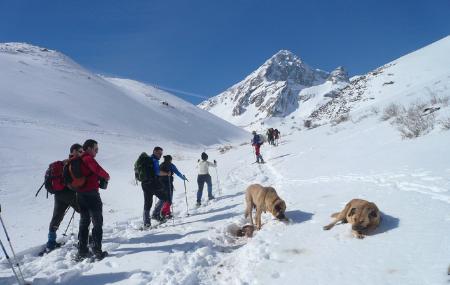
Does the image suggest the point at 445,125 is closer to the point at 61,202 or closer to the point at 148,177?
the point at 148,177

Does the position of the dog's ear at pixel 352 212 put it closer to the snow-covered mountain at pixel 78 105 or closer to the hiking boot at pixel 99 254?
the hiking boot at pixel 99 254

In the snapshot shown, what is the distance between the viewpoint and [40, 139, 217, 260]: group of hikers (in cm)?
647

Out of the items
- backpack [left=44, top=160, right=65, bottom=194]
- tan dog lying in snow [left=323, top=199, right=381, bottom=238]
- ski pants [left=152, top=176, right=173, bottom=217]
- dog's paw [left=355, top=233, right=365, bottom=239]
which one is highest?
backpack [left=44, top=160, right=65, bottom=194]

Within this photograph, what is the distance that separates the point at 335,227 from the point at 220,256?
210cm

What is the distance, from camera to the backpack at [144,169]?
9.09 m

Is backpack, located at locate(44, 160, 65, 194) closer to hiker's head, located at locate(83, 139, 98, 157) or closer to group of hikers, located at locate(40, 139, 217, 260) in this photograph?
group of hikers, located at locate(40, 139, 217, 260)

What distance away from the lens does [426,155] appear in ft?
29.1

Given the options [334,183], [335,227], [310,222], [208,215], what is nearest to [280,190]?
[334,183]

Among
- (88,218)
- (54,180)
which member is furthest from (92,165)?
(54,180)

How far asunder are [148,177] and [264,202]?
3.23m

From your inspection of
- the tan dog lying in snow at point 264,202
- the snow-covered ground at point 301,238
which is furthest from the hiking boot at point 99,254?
the tan dog lying in snow at point 264,202

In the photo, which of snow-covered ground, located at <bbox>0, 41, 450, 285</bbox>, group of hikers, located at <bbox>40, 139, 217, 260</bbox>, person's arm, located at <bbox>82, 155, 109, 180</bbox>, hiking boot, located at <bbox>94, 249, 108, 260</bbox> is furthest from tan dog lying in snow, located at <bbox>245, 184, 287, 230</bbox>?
person's arm, located at <bbox>82, 155, 109, 180</bbox>

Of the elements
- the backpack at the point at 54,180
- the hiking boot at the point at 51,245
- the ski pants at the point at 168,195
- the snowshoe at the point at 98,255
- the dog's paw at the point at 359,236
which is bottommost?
the snowshoe at the point at 98,255

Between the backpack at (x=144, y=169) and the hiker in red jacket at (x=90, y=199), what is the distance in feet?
7.70
